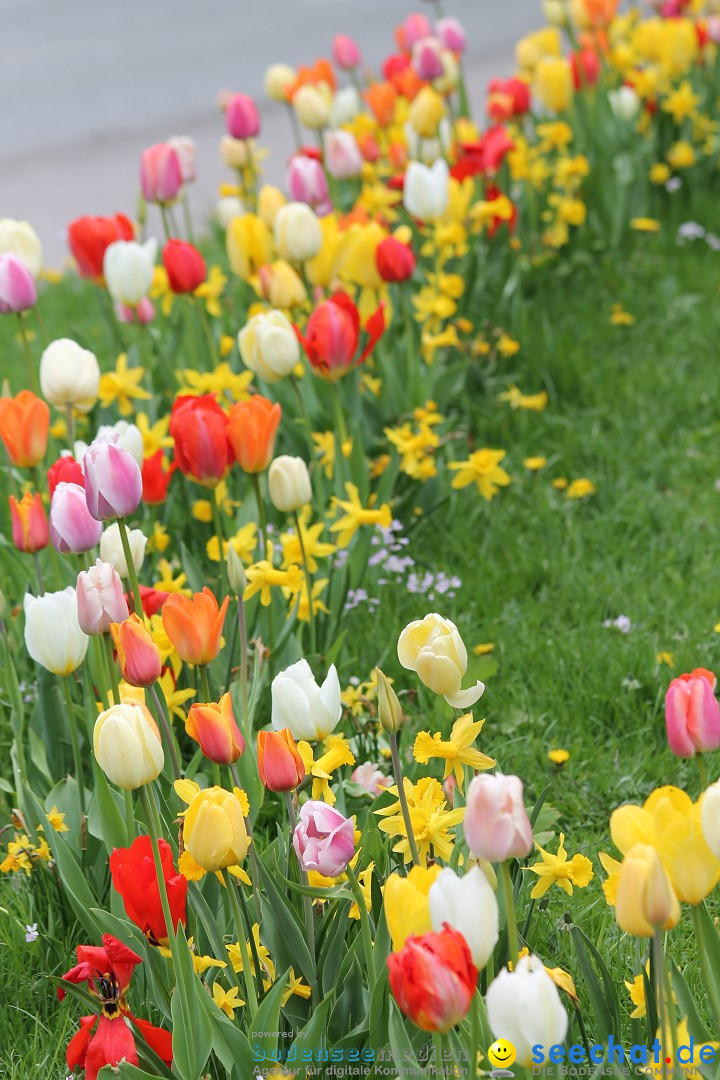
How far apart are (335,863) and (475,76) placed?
7.14 metres

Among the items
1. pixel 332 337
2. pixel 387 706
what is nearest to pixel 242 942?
pixel 387 706

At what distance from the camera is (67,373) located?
2172 mm

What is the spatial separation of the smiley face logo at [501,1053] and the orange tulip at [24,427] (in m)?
1.28

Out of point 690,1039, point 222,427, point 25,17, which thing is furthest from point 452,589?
point 25,17

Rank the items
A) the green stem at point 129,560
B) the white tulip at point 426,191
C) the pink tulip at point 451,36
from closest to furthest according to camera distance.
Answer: the green stem at point 129,560 < the white tulip at point 426,191 < the pink tulip at point 451,36

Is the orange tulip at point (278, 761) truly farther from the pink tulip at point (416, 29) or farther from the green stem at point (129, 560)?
the pink tulip at point (416, 29)

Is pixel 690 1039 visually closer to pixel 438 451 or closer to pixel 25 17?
pixel 438 451

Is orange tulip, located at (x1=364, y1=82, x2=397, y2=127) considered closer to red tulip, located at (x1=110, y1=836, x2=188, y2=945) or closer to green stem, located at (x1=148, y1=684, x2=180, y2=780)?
green stem, located at (x1=148, y1=684, x2=180, y2=780)

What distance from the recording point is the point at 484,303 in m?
3.66

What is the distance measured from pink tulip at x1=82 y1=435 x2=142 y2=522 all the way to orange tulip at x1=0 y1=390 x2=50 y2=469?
1.83 ft

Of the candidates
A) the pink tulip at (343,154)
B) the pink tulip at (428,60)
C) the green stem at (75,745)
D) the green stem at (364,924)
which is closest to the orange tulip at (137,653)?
the green stem at (364,924)

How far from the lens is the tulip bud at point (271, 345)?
232 centimetres

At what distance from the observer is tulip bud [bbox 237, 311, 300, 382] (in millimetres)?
2316

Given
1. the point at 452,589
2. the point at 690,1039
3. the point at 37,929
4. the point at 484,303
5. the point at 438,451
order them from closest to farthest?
the point at 690,1039 → the point at 37,929 → the point at 452,589 → the point at 438,451 → the point at 484,303
